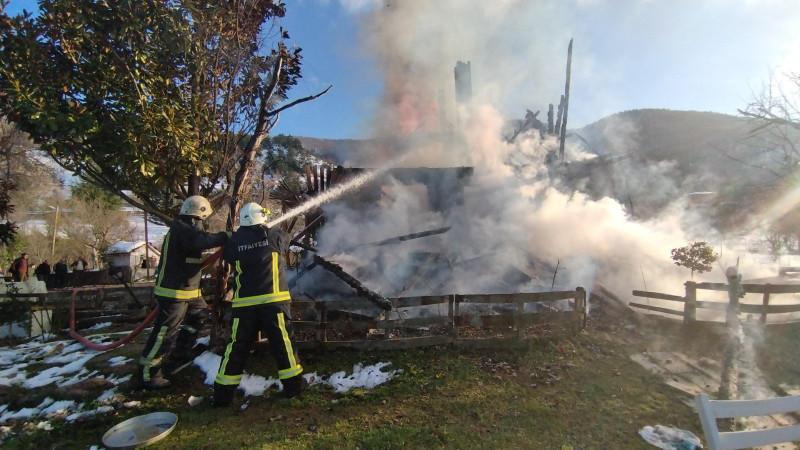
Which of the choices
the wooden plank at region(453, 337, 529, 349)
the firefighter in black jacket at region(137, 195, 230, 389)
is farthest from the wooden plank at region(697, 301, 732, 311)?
the firefighter in black jacket at region(137, 195, 230, 389)

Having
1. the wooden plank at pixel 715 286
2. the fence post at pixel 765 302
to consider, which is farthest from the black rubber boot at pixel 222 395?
the fence post at pixel 765 302

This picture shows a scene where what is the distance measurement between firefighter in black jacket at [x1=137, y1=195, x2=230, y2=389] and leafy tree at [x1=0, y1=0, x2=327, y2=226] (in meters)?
0.73

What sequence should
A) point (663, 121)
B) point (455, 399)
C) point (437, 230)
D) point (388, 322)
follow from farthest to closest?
point (663, 121), point (437, 230), point (388, 322), point (455, 399)

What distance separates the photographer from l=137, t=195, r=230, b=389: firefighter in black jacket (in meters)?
4.71

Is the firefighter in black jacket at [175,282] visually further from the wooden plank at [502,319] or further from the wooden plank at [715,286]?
the wooden plank at [715,286]

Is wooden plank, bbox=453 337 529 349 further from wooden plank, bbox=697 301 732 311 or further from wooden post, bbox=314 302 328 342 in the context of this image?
wooden plank, bbox=697 301 732 311

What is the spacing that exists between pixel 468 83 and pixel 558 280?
35.9 ft

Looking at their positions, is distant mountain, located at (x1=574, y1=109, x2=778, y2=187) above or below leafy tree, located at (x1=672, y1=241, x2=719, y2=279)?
above

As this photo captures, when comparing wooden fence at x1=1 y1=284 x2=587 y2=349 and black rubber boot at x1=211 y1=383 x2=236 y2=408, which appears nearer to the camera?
black rubber boot at x1=211 y1=383 x2=236 y2=408

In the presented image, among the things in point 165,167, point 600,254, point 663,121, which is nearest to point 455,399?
point 165,167

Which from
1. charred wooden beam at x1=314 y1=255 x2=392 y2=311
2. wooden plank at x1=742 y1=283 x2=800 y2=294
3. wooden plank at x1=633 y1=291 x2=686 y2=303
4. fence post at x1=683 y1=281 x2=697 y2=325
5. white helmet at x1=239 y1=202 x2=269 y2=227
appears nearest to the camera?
white helmet at x1=239 y1=202 x2=269 y2=227

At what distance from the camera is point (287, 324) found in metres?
4.55

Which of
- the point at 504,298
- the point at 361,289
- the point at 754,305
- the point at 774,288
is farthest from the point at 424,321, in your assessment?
the point at 774,288

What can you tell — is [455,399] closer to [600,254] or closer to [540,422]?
[540,422]
